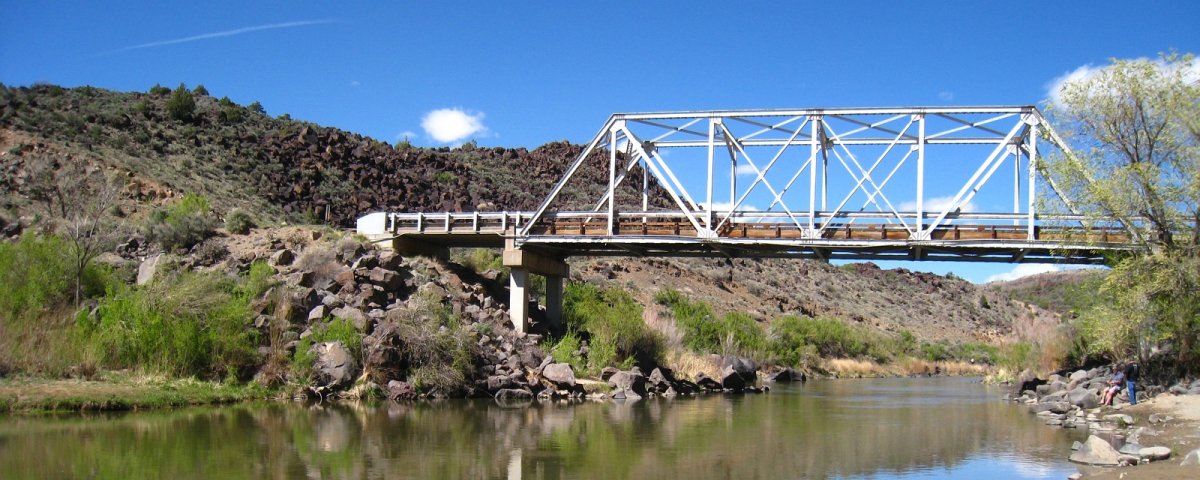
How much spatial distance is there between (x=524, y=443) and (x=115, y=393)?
496 inches

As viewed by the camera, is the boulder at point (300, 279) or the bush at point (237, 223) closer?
the boulder at point (300, 279)

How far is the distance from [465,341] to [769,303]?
45.9 metres

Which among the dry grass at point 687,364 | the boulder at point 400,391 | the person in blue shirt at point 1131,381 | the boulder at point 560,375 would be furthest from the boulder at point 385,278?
the person in blue shirt at point 1131,381

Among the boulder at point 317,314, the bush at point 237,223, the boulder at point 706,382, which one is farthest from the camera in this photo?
the bush at point 237,223

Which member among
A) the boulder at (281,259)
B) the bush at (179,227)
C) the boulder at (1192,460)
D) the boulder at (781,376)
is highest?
the bush at (179,227)

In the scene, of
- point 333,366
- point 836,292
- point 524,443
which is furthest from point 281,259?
point 836,292

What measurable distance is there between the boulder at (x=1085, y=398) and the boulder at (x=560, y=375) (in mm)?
16247

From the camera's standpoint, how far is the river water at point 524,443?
17484 millimetres

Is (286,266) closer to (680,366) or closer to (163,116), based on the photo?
(680,366)

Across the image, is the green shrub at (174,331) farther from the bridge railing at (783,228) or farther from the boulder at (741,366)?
the boulder at (741,366)

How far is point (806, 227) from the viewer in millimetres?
34094

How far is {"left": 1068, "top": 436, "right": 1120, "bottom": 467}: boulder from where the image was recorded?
17984 millimetres

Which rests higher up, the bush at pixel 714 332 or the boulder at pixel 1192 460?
the bush at pixel 714 332

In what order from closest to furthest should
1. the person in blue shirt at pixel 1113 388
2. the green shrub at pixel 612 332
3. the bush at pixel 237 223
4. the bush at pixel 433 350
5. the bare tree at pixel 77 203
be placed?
the person in blue shirt at pixel 1113 388, the bush at pixel 433 350, the bare tree at pixel 77 203, the green shrub at pixel 612 332, the bush at pixel 237 223
